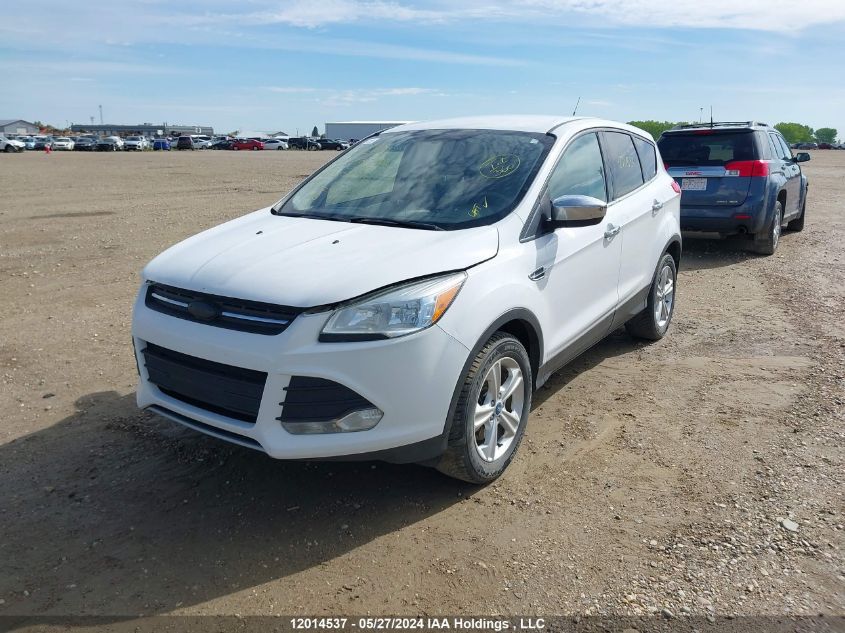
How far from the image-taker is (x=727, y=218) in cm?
989

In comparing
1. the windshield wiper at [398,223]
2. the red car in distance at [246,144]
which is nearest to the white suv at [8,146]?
the red car in distance at [246,144]

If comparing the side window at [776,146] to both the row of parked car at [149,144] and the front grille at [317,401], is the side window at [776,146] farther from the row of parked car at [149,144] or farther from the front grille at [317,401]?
the row of parked car at [149,144]

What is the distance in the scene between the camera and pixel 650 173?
6016mm

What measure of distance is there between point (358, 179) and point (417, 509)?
2216 mm

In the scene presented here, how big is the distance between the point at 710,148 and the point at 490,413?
7650mm

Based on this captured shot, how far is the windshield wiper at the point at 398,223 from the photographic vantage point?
388 centimetres

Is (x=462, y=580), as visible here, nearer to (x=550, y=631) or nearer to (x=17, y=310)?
(x=550, y=631)

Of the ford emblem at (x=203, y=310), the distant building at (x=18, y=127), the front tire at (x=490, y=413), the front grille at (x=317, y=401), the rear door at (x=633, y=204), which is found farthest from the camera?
the distant building at (x=18, y=127)

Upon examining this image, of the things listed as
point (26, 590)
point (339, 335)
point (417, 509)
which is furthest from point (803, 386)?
point (26, 590)

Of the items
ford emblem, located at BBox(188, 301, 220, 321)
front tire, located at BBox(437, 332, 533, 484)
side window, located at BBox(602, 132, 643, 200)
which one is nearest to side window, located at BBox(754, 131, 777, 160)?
side window, located at BBox(602, 132, 643, 200)

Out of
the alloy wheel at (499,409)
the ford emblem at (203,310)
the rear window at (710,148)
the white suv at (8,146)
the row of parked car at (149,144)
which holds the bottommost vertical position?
the alloy wheel at (499,409)

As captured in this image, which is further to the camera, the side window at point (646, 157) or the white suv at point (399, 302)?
the side window at point (646, 157)

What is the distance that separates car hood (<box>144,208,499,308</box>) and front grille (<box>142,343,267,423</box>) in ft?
1.13

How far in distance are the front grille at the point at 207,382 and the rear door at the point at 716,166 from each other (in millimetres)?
8155
